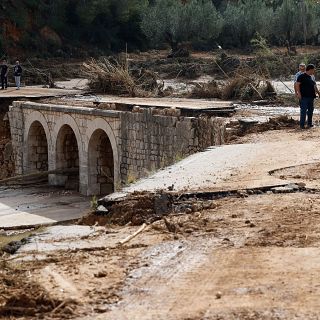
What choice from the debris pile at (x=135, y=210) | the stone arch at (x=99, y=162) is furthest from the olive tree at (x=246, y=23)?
the debris pile at (x=135, y=210)

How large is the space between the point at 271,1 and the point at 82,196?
36.4 meters

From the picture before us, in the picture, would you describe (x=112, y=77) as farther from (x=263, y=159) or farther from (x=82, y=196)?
(x=263, y=159)

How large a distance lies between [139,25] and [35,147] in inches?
1036

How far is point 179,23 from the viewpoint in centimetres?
4991

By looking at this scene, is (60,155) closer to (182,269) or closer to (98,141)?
(98,141)

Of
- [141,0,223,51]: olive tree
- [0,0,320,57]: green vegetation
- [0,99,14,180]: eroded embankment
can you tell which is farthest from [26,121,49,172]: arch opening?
[141,0,223,51]: olive tree

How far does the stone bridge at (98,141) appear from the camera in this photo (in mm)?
20438

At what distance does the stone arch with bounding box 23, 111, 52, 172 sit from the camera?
28.7 m

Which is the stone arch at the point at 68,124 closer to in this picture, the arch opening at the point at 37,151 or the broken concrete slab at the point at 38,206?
the broken concrete slab at the point at 38,206

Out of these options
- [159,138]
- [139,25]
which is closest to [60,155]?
[159,138]

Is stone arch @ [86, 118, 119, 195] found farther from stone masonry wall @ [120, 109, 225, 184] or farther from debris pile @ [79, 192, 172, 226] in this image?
debris pile @ [79, 192, 172, 226]

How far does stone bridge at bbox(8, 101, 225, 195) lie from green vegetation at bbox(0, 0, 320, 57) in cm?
2073

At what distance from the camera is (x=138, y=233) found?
8.67m

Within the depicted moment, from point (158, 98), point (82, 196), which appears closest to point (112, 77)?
point (158, 98)
